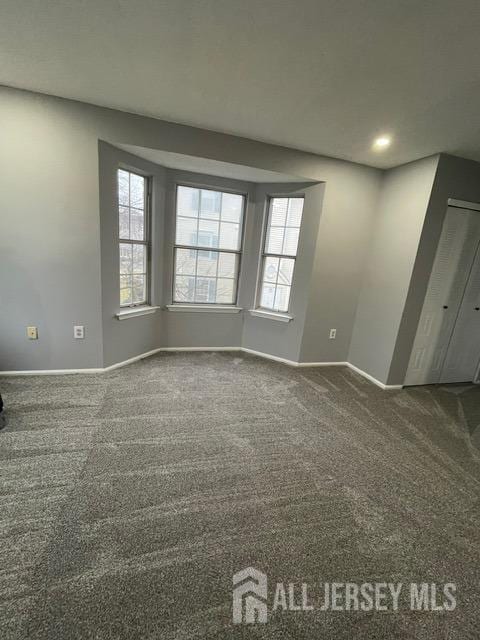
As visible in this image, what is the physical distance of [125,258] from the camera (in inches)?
116

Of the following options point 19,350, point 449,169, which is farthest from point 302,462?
point 449,169

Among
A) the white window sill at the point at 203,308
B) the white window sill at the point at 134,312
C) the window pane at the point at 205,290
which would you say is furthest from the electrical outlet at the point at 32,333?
the window pane at the point at 205,290

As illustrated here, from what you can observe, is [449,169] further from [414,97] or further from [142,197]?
[142,197]

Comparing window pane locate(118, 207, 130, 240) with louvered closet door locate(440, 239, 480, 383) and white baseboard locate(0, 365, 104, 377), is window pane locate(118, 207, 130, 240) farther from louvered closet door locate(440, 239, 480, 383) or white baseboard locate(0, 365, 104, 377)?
louvered closet door locate(440, 239, 480, 383)

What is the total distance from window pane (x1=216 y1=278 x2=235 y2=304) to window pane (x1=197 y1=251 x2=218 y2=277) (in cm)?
17

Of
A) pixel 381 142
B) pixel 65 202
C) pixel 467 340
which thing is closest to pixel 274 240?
pixel 381 142

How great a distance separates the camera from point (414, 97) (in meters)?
1.78

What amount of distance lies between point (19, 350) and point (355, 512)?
3008mm

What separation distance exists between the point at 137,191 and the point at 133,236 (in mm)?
472

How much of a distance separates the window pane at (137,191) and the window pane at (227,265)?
3.54 feet

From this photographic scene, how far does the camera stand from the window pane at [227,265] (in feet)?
11.7

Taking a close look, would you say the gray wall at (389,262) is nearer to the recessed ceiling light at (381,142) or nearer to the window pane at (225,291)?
the recessed ceiling light at (381,142)

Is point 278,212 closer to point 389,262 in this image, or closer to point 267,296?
point 267,296

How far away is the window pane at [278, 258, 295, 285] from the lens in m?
3.43
